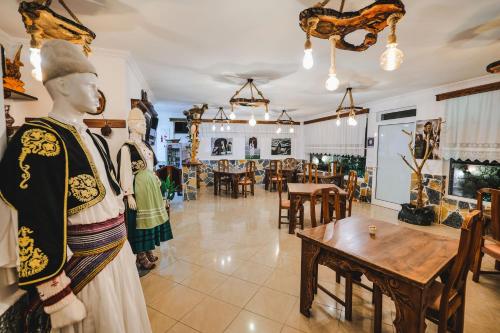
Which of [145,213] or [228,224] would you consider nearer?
[145,213]

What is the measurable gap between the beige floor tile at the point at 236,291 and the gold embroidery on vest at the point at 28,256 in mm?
1667

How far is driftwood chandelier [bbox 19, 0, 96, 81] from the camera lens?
1.35 meters

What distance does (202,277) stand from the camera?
239 centimetres

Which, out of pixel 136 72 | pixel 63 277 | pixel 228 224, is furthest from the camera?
pixel 228 224

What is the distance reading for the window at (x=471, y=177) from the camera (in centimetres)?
359

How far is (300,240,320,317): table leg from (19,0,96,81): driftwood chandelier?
7.34ft

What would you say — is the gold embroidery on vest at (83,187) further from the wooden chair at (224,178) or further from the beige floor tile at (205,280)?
the wooden chair at (224,178)

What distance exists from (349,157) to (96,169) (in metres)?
6.80

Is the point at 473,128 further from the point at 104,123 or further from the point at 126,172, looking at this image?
the point at 104,123

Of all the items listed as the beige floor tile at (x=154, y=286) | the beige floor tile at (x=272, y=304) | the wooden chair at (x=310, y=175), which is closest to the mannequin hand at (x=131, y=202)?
the beige floor tile at (x=154, y=286)

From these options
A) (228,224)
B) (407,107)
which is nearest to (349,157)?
(407,107)

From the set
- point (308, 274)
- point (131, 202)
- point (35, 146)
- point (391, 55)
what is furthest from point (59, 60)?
point (308, 274)

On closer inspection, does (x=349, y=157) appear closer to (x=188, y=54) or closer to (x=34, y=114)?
(x=188, y=54)

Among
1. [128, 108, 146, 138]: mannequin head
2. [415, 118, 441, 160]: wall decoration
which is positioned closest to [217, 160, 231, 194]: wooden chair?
[128, 108, 146, 138]: mannequin head
